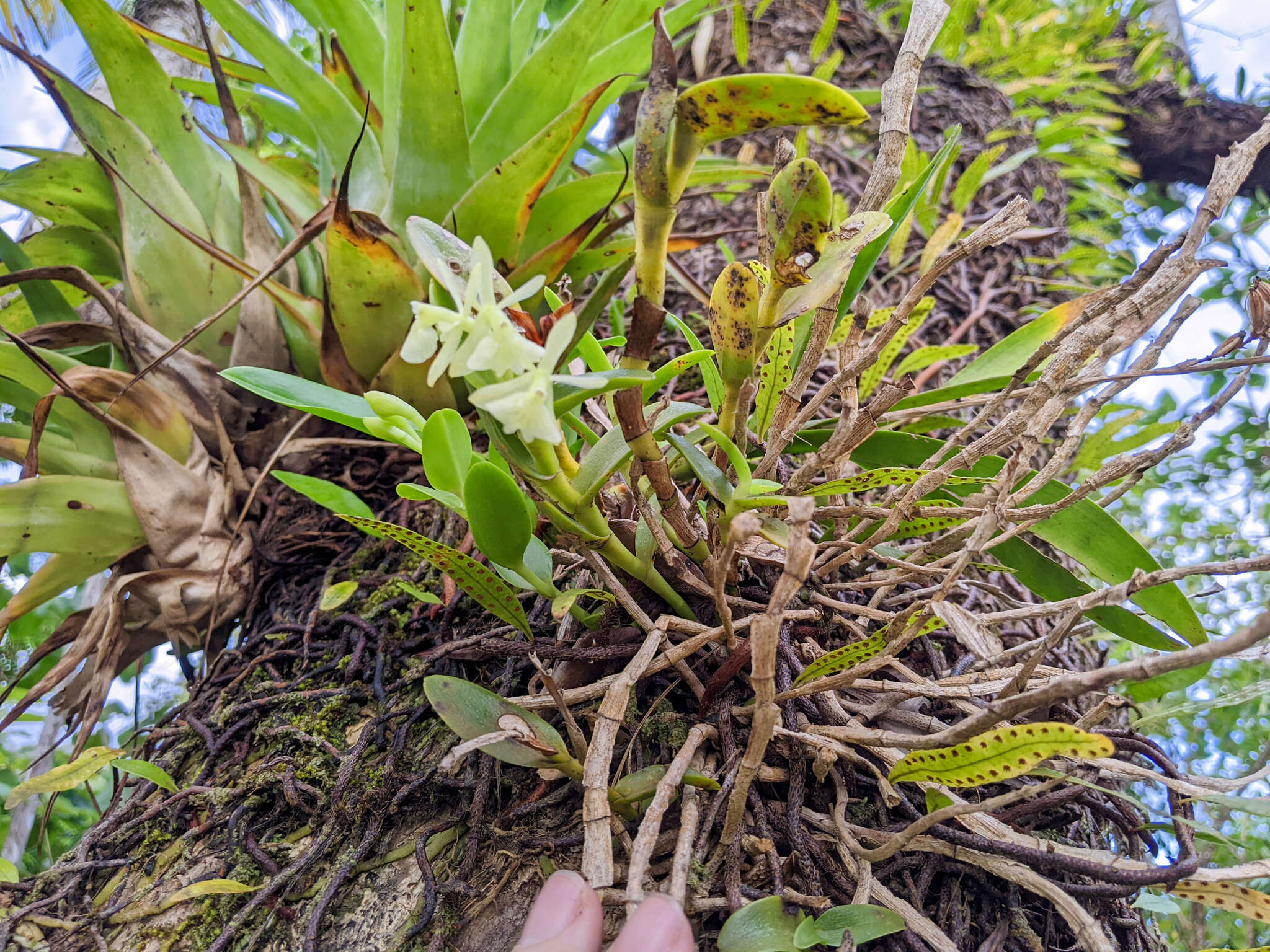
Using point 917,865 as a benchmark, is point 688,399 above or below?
above

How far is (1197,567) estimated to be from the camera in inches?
18.3

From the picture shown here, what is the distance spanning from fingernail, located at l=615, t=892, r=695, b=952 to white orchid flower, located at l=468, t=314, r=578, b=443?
0.80ft

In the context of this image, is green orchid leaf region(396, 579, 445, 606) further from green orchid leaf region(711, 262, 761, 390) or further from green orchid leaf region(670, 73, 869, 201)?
green orchid leaf region(670, 73, 869, 201)

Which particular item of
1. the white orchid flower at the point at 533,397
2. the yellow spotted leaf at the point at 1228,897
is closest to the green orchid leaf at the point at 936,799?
the yellow spotted leaf at the point at 1228,897

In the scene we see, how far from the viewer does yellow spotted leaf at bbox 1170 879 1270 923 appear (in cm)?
46

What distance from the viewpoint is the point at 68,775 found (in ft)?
2.05

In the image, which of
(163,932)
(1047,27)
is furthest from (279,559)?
(1047,27)

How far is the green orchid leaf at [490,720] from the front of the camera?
0.49 metres

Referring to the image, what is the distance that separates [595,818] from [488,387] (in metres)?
0.28

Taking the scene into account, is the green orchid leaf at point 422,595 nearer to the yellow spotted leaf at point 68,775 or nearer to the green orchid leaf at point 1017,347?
the yellow spotted leaf at point 68,775

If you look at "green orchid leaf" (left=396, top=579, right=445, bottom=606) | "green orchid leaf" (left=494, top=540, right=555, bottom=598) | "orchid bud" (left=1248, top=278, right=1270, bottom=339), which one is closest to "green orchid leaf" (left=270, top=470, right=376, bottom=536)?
"green orchid leaf" (left=396, top=579, right=445, bottom=606)

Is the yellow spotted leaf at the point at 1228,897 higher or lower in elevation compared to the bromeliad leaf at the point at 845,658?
lower

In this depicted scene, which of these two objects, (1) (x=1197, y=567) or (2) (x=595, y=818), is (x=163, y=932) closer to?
(2) (x=595, y=818)

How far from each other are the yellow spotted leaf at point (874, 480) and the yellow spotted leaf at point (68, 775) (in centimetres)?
65
